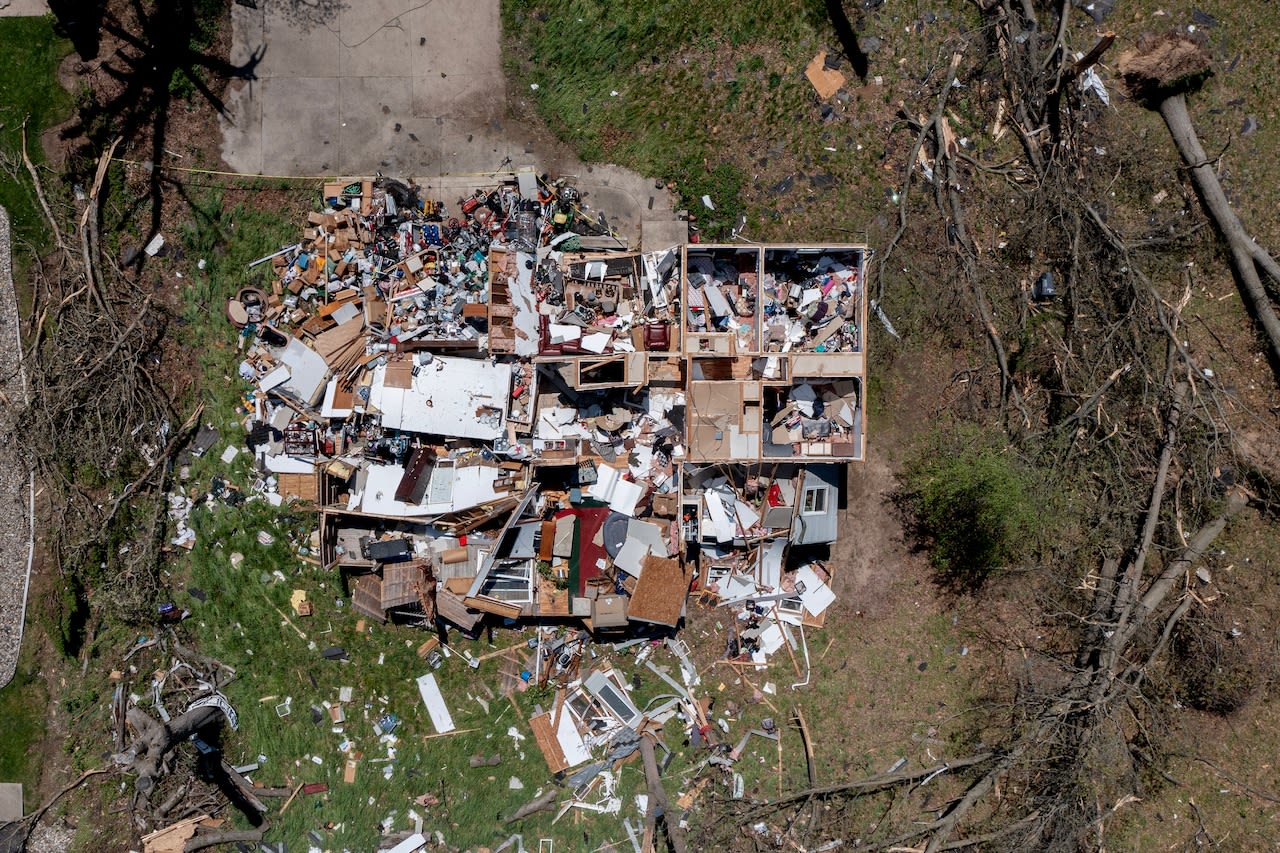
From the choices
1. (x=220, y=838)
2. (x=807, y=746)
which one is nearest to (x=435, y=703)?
(x=220, y=838)

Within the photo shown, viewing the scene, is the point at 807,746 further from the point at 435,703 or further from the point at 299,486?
the point at 299,486

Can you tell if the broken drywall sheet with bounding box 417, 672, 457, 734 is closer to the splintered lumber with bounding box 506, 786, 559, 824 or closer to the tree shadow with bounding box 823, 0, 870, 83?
the splintered lumber with bounding box 506, 786, 559, 824

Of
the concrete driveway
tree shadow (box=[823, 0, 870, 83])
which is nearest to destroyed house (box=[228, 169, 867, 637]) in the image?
the concrete driveway

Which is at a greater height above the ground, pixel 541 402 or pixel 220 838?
pixel 541 402

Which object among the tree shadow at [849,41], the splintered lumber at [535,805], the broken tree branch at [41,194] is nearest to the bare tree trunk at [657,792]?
the splintered lumber at [535,805]

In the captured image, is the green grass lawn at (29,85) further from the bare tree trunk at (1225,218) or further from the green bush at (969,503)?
the bare tree trunk at (1225,218)
